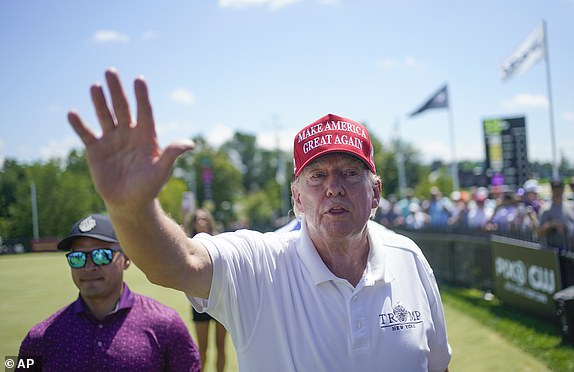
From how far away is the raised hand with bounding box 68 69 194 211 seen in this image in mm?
1419

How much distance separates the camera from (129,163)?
146cm

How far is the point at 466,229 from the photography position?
10.7 meters

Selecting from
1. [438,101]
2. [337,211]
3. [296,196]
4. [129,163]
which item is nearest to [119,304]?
[296,196]

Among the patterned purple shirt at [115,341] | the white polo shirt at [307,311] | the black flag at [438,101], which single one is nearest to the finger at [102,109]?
the white polo shirt at [307,311]

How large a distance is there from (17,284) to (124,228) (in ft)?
16.8

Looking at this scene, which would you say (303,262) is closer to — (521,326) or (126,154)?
(126,154)

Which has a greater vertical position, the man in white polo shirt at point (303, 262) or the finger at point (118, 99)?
the finger at point (118, 99)

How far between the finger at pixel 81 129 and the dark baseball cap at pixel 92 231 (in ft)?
4.80

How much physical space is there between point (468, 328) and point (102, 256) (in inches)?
256

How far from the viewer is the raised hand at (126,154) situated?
4.66 ft

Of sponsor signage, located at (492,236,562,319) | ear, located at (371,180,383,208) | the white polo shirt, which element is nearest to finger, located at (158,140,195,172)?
the white polo shirt

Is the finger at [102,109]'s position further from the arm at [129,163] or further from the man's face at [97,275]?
the man's face at [97,275]

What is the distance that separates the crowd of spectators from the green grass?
1.38 metres

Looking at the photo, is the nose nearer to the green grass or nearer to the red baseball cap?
the red baseball cap
